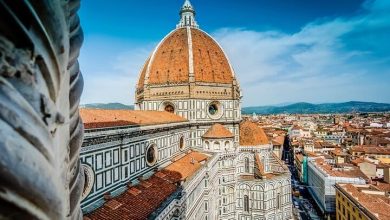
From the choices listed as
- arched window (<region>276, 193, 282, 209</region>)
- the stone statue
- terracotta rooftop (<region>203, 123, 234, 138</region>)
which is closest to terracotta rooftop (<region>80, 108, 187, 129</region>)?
terracotta rooftop (<region>203, 123, 234, 138</region>)

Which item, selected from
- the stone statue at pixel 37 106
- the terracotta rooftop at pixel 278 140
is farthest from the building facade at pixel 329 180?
the stone statue at pixel 37 106

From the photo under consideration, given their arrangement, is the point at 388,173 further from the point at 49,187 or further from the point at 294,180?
the point at 49,187

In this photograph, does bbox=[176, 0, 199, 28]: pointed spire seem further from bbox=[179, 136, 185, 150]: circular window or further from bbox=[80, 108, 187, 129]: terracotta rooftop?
bbox=[80, 108, 187, 129]: terracotta rooftop

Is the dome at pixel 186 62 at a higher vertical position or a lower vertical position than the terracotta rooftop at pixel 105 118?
higher

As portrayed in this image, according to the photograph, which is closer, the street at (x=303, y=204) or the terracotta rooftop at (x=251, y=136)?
the terracotta rooftop at (x=251, y=136)

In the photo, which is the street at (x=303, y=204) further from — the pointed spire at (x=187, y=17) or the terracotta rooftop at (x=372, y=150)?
the pointed spire at (x=187, y=17)

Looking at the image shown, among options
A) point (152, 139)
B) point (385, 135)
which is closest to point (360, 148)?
point (385, 135)

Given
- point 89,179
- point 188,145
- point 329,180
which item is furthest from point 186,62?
point 329,180
